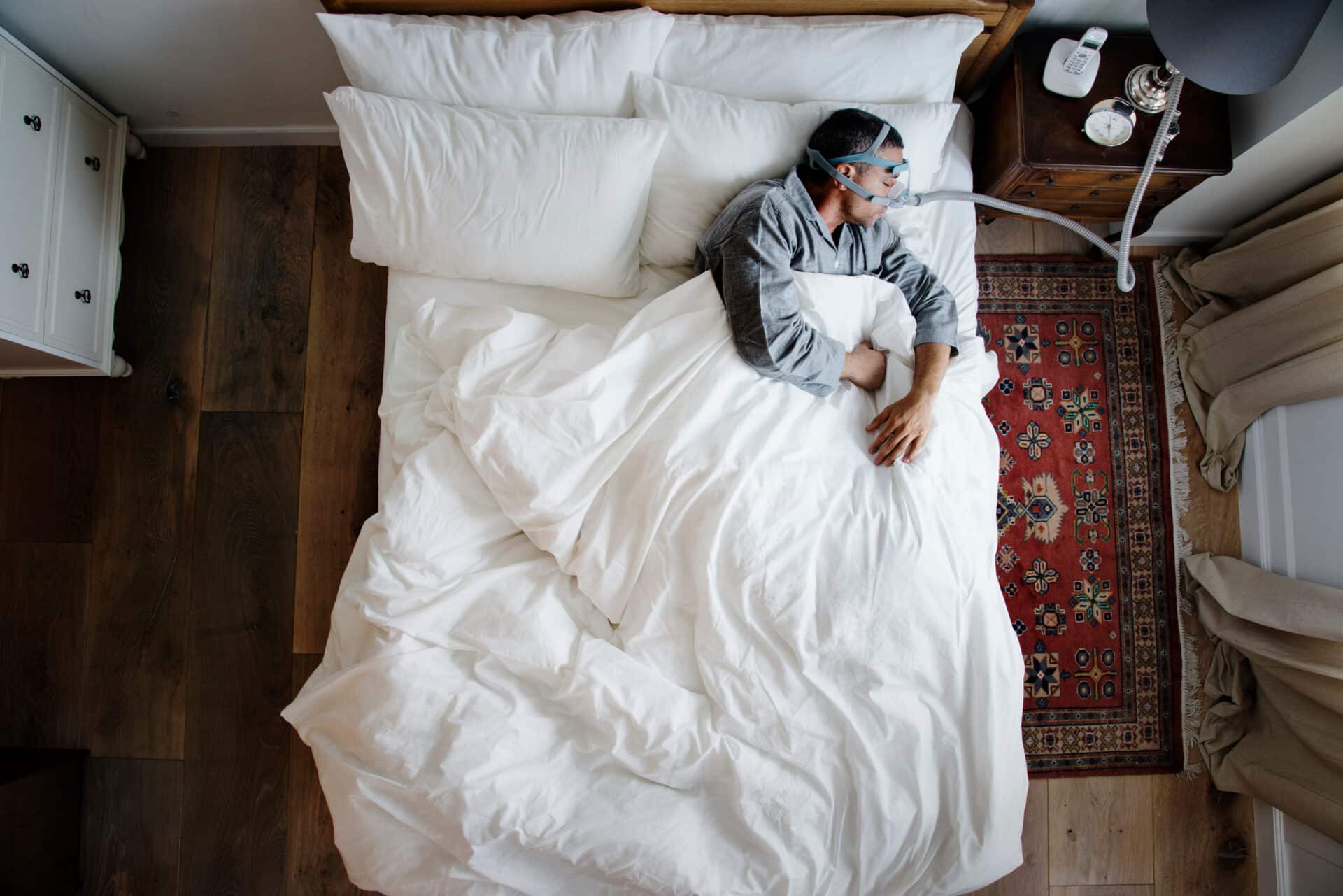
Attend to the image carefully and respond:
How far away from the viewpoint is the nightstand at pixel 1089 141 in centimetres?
138

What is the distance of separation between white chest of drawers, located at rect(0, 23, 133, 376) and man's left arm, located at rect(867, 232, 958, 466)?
5.44ft

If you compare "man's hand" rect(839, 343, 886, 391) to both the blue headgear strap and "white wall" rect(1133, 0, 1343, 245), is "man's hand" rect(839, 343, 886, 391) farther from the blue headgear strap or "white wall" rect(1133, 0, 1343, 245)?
"white wall" rect(1133, 0, 1343, 245)

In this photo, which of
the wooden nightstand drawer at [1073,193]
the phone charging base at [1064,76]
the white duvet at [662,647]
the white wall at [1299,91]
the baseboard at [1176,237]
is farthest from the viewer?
the baseboard at [1176,237]

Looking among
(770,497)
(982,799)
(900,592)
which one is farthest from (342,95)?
(982,799)

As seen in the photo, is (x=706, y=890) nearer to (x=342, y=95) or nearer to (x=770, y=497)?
(x=770, y=497)

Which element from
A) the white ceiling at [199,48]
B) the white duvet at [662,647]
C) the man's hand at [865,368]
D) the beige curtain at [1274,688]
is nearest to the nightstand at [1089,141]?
the white ceiling at [199,48]

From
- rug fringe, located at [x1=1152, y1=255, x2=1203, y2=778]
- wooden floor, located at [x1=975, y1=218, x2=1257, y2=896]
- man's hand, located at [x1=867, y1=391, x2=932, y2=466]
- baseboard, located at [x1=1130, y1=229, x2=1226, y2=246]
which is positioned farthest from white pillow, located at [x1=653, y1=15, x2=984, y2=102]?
wooden floor, located at [x1=975, y1=218, x2=1257, y2=896]

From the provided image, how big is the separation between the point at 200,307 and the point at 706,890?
168 cm

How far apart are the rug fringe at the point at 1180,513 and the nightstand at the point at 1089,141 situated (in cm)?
38

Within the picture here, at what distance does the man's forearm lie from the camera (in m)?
1.31

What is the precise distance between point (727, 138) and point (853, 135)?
24 centimetres

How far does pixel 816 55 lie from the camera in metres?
1.38

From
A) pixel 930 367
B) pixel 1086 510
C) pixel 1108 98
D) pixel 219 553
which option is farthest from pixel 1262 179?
pixel 219 553

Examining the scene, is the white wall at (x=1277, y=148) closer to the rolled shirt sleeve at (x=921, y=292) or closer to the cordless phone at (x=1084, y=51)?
the cordless phone at (x=1084, y=51)
